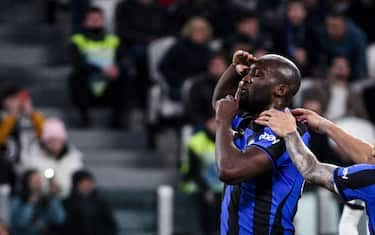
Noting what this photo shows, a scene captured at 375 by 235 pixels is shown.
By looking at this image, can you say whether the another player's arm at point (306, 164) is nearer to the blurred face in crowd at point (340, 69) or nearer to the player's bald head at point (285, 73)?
the player's bald head at point (285, 73)

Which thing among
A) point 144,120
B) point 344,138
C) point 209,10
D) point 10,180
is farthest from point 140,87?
point 344,138

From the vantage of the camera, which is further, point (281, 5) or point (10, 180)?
point (281, 5)

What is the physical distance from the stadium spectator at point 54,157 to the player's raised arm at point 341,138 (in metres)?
4.69

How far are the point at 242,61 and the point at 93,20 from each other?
237 inches

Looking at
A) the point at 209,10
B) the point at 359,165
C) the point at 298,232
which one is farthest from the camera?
the point at 209,10

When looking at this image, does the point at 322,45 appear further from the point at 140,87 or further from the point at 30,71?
the point at 30,71

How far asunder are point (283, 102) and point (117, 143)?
648cm

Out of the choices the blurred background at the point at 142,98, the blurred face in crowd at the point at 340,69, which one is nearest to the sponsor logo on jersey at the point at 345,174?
the blurred background at the point at 142,98

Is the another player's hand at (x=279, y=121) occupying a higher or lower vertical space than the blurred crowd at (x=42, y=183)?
higher

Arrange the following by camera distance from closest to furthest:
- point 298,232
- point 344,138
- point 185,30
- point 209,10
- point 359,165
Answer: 1. point 359,165
2. point 344,138
3. point 298,232
4. point 185,30
5. point 209,10

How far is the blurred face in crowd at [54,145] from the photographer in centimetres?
1128

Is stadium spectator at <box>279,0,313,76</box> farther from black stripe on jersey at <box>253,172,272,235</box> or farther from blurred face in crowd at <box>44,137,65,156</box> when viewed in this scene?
black stripe on jersey at <box>253,172,272,235</box>

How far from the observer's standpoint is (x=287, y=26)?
1308cm

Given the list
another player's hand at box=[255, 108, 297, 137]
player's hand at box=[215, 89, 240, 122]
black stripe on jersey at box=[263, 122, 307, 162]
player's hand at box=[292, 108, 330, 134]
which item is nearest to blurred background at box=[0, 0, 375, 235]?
player's hand at box=[292, 108, 330, 134]
